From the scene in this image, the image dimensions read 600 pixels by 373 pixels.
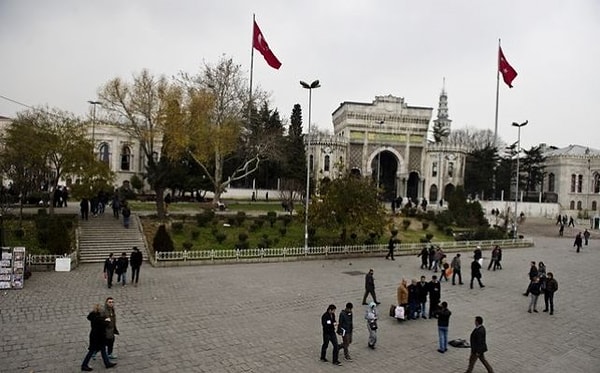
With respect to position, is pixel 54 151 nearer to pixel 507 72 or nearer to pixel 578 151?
pixel 507 72

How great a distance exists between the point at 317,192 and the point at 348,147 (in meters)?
40.1

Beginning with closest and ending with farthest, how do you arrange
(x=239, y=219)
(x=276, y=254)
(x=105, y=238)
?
(x=276, y=254)
(x=105, y=238)
(x=239, y=219)

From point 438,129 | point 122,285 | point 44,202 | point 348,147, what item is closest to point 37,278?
point 122,285

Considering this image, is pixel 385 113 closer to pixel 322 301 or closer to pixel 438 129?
pixel 438 129

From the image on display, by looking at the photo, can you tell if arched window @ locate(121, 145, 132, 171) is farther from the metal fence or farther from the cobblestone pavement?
the cobblestone pavement

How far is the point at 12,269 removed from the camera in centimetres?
1570

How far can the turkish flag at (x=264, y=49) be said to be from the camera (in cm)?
3531

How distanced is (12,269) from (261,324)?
9.23 meters

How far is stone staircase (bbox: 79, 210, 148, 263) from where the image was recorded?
2241 centimetres

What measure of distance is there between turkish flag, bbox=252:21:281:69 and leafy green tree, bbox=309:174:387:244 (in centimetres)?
1332

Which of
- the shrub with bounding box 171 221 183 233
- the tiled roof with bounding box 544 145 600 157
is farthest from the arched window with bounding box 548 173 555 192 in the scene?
the shrub with bounding box 171 221 183 233

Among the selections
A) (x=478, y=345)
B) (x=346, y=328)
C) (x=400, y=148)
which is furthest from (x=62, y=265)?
(x=400, y=148)

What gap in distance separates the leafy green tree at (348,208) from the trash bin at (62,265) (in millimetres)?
12590

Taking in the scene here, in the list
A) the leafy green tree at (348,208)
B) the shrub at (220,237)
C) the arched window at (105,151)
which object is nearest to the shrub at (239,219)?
the shrub at (220,237)
